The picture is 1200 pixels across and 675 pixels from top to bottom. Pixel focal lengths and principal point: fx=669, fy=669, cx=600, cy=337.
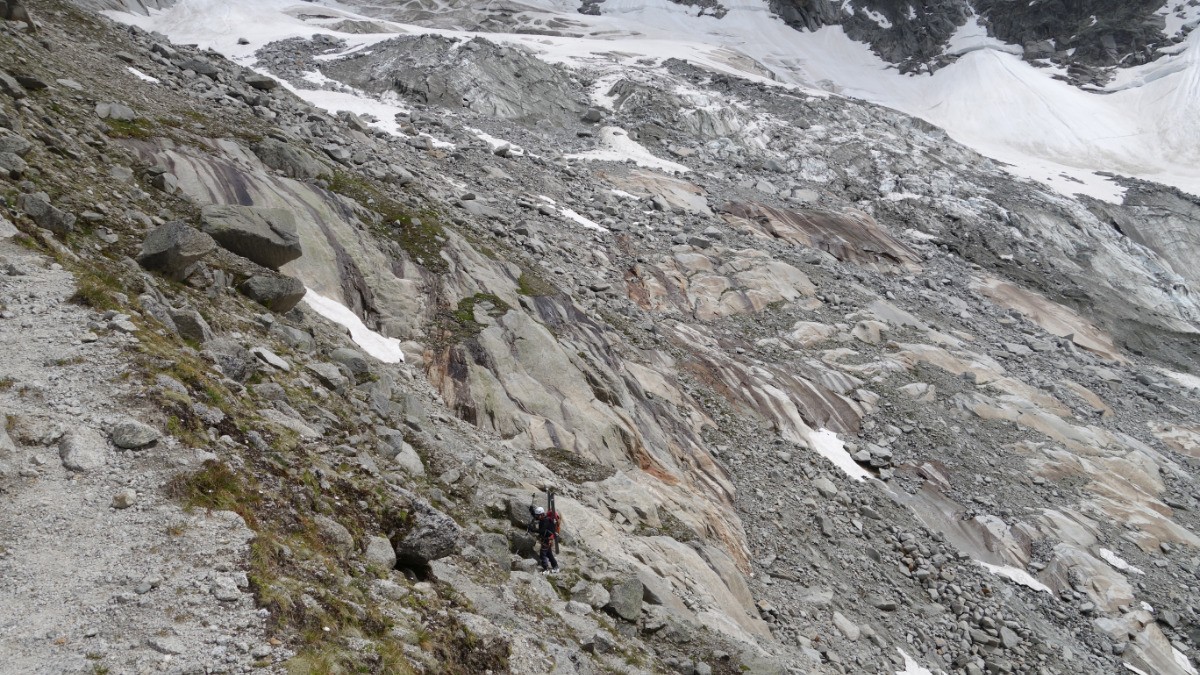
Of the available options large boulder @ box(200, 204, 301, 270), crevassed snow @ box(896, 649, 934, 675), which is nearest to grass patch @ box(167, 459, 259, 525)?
large boulder @ box(200, 204, 301, 270)

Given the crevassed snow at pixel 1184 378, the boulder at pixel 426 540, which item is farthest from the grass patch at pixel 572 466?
the crevassed snow at pixel 1184 378

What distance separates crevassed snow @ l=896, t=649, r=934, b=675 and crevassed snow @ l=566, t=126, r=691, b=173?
34.0 m

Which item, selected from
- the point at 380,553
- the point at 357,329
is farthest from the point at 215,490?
the point at 357,329

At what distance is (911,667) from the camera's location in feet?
54.5

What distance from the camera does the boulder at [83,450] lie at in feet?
23.9

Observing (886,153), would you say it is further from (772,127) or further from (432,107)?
(432,107)

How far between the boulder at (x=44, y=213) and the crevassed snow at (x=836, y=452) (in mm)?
21406

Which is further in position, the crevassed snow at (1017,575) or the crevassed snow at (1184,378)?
the crevassed snow at (1184,378)

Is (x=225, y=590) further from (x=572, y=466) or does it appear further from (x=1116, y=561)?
(x=1116, y=561)

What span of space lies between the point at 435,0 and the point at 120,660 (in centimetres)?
11642

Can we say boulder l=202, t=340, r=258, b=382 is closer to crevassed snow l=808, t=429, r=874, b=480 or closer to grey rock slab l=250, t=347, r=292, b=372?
grey rock slab l=250, t=347, r=292, b=372

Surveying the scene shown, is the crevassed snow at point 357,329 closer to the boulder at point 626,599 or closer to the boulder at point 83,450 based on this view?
the boulder at point 626,599

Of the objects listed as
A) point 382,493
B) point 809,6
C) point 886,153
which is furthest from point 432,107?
point 809,6

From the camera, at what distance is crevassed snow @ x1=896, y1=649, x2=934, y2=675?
53.8 ft
